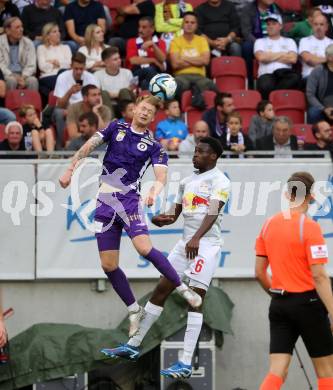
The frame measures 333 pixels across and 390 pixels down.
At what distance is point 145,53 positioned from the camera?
59.3 ft

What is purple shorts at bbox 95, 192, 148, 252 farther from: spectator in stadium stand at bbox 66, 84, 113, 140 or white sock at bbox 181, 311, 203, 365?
spectator in stadium stand at bbox 66, 84, 113, 140

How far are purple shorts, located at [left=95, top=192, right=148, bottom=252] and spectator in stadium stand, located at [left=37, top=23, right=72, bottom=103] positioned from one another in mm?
6009

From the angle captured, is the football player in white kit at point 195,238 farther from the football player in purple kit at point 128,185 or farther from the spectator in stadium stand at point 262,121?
the spectator in stadium stand at point 262,121

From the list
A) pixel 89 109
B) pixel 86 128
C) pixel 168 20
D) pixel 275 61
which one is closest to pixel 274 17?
pixel 275 61

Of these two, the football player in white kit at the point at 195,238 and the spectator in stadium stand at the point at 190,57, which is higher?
the spectator in stadium stand at the point at 190,57

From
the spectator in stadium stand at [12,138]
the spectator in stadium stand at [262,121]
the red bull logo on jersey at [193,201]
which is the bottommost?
the red bull logo on jersey at [193,201]

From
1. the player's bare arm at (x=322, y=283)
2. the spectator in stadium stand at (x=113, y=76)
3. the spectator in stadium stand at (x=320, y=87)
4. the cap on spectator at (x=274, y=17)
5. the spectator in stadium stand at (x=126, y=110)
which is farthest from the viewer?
the cap on spectator at (x=274, y=17)

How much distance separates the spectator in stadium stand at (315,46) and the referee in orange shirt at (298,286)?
26.9 ft

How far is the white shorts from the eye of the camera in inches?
488

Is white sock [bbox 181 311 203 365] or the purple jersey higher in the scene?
the purple jersey

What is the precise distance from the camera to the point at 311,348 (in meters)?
10.4

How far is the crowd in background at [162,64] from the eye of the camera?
631 inches

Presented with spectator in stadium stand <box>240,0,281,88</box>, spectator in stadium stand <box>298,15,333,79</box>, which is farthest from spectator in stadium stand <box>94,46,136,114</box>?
spectator in stadium stand <box>298,15,333,79</box>

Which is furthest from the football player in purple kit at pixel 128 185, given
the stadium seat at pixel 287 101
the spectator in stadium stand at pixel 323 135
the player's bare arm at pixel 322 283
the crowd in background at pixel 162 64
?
the stadium seat at pixel 287 101
